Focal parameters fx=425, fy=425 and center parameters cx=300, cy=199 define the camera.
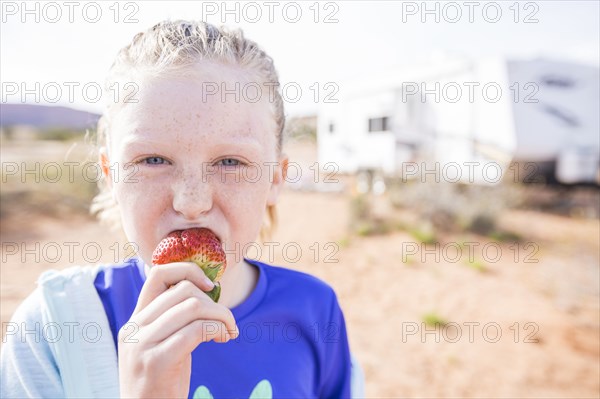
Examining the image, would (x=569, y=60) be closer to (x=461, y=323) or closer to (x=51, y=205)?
(x=461, y=323)

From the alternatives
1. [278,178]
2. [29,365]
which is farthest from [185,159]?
[29,365]

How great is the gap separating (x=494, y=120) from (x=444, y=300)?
22.5ft

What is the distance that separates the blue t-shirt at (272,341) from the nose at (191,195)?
419 mm

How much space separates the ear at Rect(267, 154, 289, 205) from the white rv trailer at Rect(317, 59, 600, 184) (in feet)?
33.7

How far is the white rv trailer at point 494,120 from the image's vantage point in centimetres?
1095

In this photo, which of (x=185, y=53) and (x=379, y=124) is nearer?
(x=185, y=53)

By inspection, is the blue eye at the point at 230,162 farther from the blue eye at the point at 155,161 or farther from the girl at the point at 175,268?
the blue eye at the point at 155,161

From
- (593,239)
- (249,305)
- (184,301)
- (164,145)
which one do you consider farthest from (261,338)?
(593,239)

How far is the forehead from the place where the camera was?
40.8 inches

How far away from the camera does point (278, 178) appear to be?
4.86 ft

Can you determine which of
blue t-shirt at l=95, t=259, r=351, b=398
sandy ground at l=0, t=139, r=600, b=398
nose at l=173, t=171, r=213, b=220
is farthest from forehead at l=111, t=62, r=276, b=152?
sandy ground at l=0, t=139, r=600, b=398

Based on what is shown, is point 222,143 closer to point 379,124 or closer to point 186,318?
point 186,318

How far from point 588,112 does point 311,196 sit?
28.5ft

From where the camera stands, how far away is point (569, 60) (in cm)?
1171
